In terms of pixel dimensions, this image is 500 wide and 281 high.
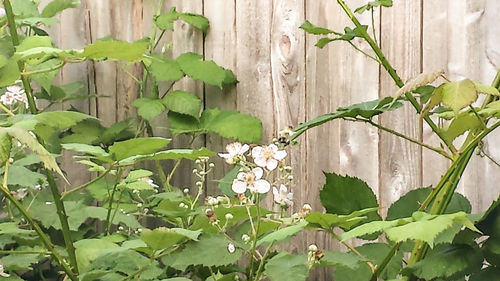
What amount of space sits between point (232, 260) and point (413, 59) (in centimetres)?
80

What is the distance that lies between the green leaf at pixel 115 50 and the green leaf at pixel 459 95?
43cm

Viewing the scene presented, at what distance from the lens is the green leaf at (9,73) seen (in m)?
1.23

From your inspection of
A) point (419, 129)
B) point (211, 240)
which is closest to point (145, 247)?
point (211, 240)

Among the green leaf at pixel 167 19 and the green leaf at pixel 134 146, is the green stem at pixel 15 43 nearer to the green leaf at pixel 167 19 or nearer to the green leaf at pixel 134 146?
the green leaf at pixel 134 146

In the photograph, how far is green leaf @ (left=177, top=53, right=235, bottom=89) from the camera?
233 centimetres

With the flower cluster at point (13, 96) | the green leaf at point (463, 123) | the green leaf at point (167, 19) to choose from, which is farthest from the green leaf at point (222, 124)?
the green leaf at point (463, 123)

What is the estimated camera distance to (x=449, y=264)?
1206 mm

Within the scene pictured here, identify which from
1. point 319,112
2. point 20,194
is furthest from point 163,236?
point 20,194

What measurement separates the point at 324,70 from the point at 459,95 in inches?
43.9

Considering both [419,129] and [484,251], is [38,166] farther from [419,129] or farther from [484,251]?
[484,251]

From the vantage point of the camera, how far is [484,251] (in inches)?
48.3

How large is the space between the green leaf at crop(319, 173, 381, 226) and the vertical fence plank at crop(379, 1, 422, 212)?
42 cm

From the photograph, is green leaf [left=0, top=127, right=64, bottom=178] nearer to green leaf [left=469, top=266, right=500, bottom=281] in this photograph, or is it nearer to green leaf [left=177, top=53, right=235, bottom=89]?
green leaf [left=469, top=266, right=500, bottom=281]

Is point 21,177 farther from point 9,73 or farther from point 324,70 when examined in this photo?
point 324,70
